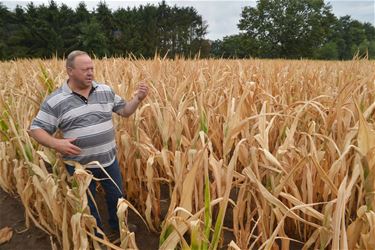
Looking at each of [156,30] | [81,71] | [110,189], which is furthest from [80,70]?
[156,30]

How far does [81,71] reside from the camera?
1.79 meters

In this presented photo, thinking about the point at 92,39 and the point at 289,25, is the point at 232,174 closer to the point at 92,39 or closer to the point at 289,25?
the point at 92,39

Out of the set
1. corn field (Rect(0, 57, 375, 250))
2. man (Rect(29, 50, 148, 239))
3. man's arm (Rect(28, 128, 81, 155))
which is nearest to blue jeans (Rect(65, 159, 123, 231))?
man (Rect(29, 50, 148, 239))

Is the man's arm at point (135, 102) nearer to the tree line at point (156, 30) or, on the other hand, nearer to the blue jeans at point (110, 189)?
the blue jeans at point (110, 189)

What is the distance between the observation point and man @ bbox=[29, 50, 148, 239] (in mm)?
1784

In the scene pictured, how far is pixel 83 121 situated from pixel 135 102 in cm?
34

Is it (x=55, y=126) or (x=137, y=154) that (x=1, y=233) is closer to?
(x=55, y=126)

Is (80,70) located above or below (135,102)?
above

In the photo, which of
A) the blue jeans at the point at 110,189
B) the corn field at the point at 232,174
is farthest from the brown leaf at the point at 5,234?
the blue jeans at the point at 110,189

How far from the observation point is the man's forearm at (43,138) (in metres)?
1.65

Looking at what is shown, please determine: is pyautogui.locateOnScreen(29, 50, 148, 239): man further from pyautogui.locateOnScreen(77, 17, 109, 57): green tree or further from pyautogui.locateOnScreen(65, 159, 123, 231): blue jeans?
pyautogui.locateOnScreen(77, 17, 109, 57): green tree

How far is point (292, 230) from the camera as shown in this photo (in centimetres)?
166

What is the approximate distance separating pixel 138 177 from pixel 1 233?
0.90 metres

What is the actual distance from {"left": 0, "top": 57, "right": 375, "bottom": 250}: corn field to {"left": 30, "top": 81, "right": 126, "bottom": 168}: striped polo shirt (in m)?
0.14
